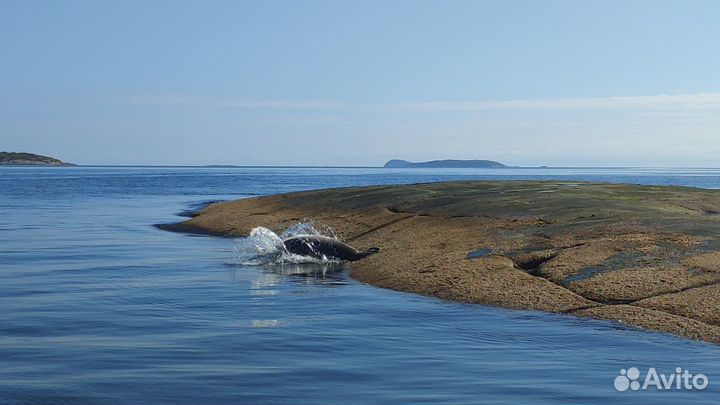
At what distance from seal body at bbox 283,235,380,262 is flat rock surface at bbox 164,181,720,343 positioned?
2.49 ft

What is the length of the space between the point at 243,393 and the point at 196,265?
40.6 feet

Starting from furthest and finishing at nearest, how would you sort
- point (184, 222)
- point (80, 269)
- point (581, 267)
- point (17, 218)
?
point (17, 218), point (184, 222), point (80, 269), point (581, 267)

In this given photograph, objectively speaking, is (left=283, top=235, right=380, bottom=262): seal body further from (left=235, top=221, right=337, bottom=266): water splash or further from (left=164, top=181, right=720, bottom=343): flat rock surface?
(left=164, top=181, right=720, bottom=343): flat rock surface

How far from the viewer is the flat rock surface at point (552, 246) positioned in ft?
47.8

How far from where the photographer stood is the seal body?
73.3 ft

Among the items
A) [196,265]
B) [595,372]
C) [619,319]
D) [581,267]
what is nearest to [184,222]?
[196,265]

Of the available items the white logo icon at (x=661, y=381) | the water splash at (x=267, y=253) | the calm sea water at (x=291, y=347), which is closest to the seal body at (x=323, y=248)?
the water splash at (x=267, y=253)

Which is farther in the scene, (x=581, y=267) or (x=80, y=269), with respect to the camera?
(x=80, y=269)

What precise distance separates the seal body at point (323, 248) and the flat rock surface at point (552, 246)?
760 mm

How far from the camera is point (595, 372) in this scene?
33.8 feet

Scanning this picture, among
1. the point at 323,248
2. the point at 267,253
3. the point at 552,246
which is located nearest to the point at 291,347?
the point at 552,246

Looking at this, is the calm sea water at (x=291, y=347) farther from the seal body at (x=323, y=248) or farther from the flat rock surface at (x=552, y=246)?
the seal body at (x=323, y=248)

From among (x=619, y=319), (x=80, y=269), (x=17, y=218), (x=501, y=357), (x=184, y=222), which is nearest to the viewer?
(x=501, y=357)

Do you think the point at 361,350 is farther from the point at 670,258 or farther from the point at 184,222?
the point at 184,222
